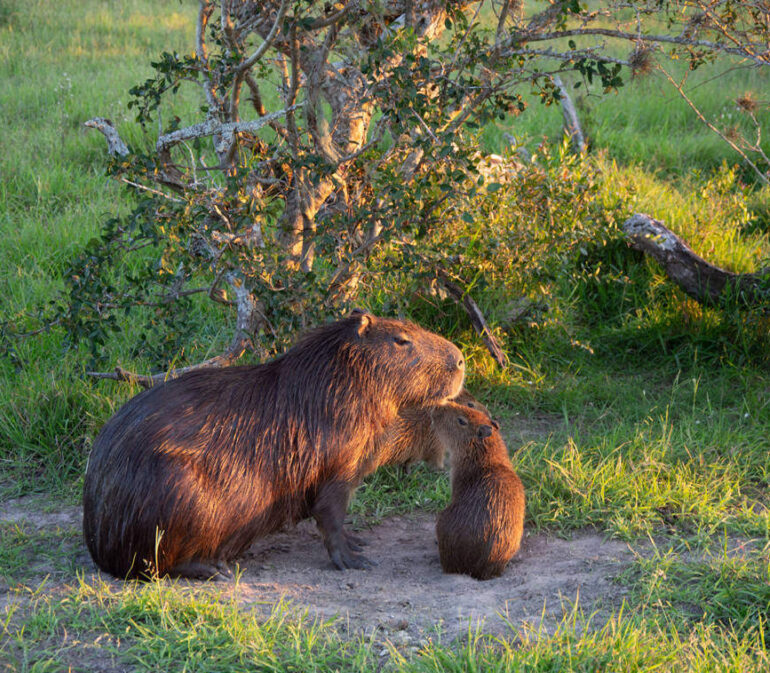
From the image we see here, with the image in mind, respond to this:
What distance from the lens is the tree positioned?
398 centimetres

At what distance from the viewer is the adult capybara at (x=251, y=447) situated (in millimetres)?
3285

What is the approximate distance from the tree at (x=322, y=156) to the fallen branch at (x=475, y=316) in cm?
28

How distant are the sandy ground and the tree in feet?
3.35

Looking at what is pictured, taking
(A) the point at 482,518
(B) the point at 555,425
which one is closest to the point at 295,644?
(A) the point at 482,518

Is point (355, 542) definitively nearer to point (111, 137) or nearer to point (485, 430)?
point (485, 430)

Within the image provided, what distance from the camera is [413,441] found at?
4164mm

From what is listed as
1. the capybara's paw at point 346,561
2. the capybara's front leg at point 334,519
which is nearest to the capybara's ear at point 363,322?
the capybara's front leg at point 334,519

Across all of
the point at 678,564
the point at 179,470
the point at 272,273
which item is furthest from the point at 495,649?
the point at 272,273

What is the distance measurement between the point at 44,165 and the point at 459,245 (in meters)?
3.90

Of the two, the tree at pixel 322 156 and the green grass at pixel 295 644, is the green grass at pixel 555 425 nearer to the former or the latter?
the green grass at pixel 295 644

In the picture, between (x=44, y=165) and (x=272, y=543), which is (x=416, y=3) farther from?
(x=44, y=165)

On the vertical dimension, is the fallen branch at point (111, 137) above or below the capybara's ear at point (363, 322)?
above

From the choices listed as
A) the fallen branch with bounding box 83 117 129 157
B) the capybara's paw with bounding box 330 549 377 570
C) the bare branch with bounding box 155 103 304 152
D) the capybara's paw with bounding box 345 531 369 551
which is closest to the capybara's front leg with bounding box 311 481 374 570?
the capybara's paw with bounding box 330 549 377 570

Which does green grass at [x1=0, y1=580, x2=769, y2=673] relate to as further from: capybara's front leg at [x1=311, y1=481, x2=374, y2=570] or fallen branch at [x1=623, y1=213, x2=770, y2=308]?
fallen branch at [x1=623, y1=213, x2=770, y2=308]
